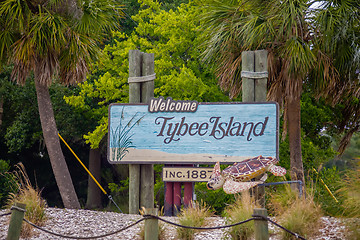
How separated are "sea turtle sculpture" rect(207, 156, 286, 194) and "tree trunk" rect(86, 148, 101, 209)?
12.9 meters

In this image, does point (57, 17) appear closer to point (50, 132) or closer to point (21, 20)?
point (21, 20)

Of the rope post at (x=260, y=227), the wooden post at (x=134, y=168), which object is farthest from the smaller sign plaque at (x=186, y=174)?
the rope post at (x=260, y=227)

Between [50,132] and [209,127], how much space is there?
13.9 feet

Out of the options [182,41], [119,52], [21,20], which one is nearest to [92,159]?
[119,52]

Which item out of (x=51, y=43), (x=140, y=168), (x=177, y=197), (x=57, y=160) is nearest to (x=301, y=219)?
(x=177, y=197)

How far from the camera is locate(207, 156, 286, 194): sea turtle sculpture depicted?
899 centimetres

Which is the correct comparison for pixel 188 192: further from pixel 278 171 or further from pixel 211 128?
pixel 278 171

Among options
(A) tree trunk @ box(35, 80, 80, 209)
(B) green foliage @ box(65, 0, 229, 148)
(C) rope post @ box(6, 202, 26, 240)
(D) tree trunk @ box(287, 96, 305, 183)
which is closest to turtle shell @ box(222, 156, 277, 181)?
(D) tree trunk @ box(287, 96, 305, 183)

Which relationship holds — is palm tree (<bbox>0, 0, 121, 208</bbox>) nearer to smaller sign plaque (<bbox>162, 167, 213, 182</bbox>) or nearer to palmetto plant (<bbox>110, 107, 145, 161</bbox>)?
palmetto plant (<bbox>110, 107, 145, 161</bbox>)

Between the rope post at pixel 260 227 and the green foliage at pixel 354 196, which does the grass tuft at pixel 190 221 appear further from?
the green foliage at pixel 354 196

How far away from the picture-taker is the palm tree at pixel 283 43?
36.2 ft

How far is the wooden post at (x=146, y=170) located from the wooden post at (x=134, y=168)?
9 centimetres

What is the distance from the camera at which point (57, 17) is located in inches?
448

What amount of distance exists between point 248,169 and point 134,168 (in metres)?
2.54
